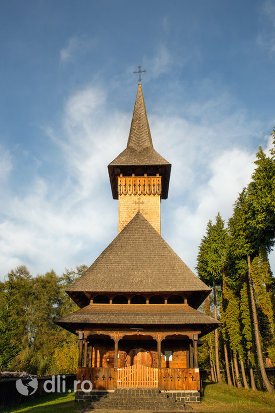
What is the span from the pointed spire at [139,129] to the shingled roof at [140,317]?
15.8m

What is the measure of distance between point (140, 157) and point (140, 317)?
15.1 metres

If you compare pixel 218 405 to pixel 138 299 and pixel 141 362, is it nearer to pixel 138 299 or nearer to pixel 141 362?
pixel 141 362

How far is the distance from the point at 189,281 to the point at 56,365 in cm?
2379

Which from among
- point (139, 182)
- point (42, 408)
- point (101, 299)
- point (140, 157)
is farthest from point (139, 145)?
point (42, 408)

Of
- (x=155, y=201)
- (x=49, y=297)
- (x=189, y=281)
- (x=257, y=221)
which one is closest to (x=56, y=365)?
(x=49, y=297)

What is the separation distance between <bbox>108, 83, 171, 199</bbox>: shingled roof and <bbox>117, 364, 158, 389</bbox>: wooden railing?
50.8 ft

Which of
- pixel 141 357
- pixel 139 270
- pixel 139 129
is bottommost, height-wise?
pixel 141 357

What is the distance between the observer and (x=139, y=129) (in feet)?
103

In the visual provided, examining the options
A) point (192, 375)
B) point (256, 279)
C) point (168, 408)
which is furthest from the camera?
point (256, 279)

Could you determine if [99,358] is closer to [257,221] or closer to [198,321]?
[198,321]

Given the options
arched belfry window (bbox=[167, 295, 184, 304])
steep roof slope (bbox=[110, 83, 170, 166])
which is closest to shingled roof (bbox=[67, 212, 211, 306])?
arched belfry window (bbox=[167, 295, 184, 304])

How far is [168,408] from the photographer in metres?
13.2

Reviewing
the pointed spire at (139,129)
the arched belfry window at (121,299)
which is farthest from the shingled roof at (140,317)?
the pointed spire at (139,129)

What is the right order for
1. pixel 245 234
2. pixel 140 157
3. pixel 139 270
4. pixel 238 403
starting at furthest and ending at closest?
pixel 140 157 → pixel 245 234 → pixel 139 270 → pixel 238 403
